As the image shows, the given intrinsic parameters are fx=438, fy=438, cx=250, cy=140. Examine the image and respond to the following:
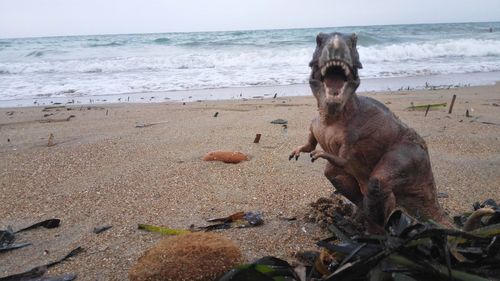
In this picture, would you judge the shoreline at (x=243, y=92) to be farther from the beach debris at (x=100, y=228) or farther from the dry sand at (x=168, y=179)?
the beach debris at (x=100, y=228)

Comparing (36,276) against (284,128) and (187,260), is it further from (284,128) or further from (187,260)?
(284,128)

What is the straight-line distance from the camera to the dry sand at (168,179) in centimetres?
291

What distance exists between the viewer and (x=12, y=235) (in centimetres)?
305

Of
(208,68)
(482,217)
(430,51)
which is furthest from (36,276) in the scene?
(430,51)

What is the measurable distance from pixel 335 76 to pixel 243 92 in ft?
35.1

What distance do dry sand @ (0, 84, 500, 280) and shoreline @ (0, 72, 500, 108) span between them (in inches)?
153

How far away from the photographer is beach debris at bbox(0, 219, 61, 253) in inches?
115

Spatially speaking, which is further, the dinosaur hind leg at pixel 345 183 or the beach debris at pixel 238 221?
the beach debris at pixel 238 221

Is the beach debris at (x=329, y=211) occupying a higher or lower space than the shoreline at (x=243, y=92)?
higher

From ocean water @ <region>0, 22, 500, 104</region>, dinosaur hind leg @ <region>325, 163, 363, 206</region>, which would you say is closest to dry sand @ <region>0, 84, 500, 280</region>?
dinosaur hind leg @ <region>325, 163, 363, 206</region>

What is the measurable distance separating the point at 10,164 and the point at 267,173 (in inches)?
118

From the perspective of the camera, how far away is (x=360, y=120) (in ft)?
8.08

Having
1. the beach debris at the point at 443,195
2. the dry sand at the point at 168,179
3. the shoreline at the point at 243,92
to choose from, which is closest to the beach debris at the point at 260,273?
the dry sand at the point at 168,179

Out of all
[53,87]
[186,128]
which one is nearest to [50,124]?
[186,128]
